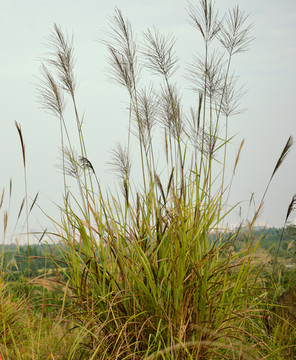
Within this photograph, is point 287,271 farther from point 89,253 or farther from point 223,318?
point 89,253

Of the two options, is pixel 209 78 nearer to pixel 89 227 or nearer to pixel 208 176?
pixel 208 176

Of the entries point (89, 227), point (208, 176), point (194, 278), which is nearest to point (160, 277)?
point (194, 278)

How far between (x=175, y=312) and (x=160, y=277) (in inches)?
9.2

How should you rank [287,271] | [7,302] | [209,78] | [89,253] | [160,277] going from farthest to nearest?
[287,271]
[7,302]
[209,78]
[89,253]
[160,277]

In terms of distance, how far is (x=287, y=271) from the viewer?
15.1 feet

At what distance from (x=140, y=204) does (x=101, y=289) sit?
56 centimetres

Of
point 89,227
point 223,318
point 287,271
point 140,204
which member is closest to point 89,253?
point 89,227

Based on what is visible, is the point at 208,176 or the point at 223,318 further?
the point at 208,176

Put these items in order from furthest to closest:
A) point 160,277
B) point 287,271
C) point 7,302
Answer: point 287,271, point 7,302, point 160,277

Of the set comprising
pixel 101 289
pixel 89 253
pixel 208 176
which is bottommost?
pixel 101 289

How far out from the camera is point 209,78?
2.79 m

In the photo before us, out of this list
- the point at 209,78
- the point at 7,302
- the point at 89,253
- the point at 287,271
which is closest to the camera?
the point at 89,253

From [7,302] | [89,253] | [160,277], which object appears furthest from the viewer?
[7,302]

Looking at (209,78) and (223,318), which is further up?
(209,78)
